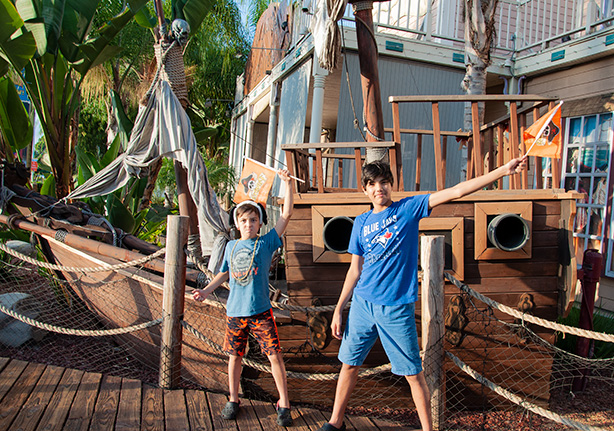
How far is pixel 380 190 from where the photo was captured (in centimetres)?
260

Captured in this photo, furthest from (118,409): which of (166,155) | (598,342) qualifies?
(598,342)

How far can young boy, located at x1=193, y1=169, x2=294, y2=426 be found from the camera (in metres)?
2.89

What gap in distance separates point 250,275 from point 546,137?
2104 mm

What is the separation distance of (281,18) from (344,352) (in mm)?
10882

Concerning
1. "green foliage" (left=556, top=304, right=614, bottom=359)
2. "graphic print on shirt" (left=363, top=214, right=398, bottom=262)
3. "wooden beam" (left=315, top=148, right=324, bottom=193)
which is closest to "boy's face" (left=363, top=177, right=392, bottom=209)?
"graphic print on shirt" (left=363, top=214, right=398, bottom=262)

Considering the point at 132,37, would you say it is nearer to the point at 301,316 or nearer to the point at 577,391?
the point at 301,316

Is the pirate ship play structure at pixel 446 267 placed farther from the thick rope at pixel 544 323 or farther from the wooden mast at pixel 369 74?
the wooden mast at pixel 369 74

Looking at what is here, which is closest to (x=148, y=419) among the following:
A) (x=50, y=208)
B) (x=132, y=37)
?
(x=50, y=208)

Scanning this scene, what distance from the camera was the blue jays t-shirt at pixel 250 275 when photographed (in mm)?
2885

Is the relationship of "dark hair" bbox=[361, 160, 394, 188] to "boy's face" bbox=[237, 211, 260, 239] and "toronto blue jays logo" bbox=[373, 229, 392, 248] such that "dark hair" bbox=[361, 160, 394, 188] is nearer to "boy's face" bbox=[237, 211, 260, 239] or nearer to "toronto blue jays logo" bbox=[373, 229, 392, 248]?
"toronto blue jays logo" bbox=[373, 229, 392, 248]

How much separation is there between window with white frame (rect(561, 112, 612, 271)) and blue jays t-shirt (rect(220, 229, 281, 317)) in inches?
215

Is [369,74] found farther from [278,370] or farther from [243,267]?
[278,370]

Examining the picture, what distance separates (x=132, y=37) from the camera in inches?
614

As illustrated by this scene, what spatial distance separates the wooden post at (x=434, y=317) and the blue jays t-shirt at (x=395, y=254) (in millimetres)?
385
